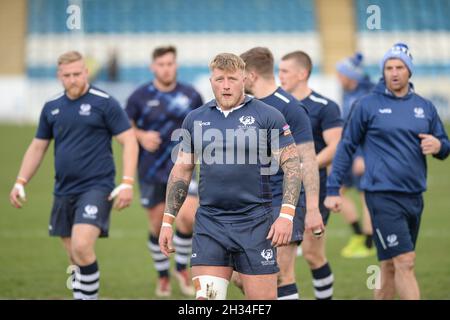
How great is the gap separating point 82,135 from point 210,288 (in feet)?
9.52

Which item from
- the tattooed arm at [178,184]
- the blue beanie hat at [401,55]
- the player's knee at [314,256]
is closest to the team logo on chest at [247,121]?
the tattooed arm at [178,184]

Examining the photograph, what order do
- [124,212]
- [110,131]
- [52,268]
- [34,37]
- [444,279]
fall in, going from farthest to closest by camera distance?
1. [34,37]
2. [124,212]
3. [52,268]
4. [444,279]
5. [110,131]

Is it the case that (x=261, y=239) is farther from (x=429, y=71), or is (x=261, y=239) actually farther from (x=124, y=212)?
(x=429, y=71)

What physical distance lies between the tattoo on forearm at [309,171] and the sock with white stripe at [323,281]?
192cm

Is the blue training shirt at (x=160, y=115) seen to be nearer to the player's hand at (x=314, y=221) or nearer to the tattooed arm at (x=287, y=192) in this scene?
the player's hand at (x=314, y=221)

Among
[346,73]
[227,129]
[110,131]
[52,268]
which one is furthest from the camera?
[346,73]

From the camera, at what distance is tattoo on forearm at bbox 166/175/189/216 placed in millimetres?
6465

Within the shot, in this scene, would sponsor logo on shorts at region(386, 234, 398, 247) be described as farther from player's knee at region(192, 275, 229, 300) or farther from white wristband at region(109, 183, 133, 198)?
white wristband at region(109, 183, 133, 198)

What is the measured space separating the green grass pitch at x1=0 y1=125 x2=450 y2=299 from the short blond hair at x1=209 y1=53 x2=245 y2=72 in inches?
157

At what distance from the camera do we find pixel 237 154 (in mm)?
6211

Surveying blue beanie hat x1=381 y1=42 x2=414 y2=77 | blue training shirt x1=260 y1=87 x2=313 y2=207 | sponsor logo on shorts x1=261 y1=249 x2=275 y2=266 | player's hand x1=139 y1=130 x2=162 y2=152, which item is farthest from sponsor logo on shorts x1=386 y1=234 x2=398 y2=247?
player's hand x1=139 y1=130 x2=162 y2=152

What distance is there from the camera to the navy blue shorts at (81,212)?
8.35m

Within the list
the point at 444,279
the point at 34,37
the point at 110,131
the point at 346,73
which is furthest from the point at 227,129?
the point at 34,37
